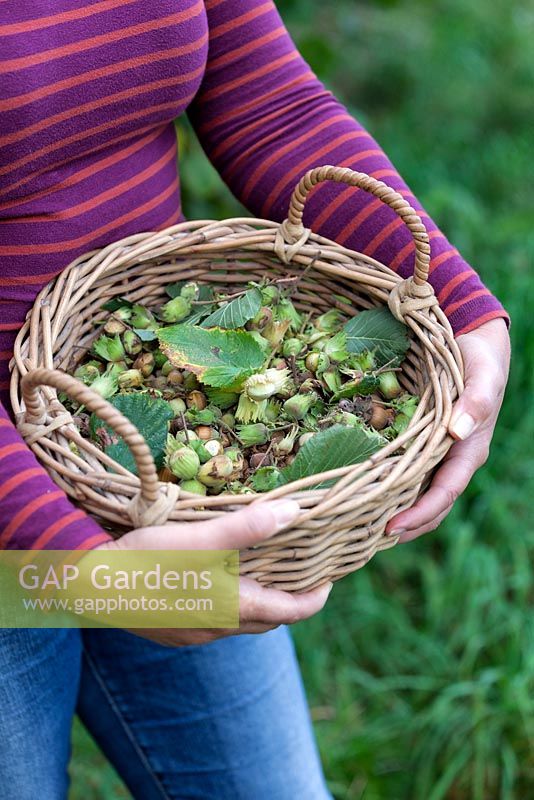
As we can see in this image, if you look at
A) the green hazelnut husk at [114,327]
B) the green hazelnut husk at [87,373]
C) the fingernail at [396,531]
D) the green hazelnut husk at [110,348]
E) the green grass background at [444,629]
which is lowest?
the green grass background at [444,629]

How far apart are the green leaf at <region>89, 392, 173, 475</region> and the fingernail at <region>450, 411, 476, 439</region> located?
276 millimetres

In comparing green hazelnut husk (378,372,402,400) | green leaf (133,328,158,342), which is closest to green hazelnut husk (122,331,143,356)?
green leaf (133,328,158,342)

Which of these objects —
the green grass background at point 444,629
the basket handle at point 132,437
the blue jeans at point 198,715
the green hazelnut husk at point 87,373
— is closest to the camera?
the basket handle at point 132,437

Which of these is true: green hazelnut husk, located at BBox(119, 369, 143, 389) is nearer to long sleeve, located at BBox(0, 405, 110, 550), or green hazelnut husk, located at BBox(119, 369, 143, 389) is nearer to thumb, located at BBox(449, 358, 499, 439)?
long sleeve, located at BBox(0, 405, 110, 550)

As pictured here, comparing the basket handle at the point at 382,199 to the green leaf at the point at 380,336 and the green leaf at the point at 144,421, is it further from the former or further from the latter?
the green leaf at the point at 144,421

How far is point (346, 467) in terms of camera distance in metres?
0.75

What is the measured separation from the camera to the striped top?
2.52 ft

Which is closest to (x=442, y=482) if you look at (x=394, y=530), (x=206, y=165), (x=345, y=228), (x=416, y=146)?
(x=394, y=530)

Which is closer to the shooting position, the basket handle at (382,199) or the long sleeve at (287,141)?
the basket handle at (382,199)

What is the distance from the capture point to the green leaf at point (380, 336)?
927 millimetres

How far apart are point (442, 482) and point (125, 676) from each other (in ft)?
1.55

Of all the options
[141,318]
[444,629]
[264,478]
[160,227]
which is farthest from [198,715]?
[444,629]

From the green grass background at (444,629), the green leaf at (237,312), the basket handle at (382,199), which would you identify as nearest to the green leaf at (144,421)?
the green leaf at (237,312)

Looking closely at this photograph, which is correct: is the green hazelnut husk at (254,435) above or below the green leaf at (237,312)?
below
